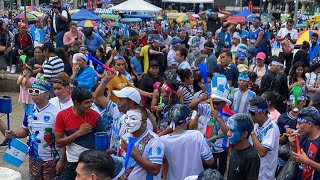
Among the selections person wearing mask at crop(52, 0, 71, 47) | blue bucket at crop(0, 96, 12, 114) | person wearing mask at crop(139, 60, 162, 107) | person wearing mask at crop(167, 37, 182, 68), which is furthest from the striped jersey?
person wearing mask at crop(52, 0, 71, 47)

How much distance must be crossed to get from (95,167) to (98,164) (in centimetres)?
3

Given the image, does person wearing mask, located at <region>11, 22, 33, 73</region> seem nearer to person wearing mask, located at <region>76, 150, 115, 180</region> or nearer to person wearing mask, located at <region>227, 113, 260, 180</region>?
person wearing mask, located at <region>227, 113, 260, 180</region>

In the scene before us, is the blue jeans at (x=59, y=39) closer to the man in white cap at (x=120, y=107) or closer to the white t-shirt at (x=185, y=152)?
the man in white cap at (x=120, y=107)

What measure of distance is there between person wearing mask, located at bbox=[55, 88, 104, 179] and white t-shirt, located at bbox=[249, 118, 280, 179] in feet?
5.57

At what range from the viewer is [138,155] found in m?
3.96

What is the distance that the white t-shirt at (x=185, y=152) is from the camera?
13.9ft

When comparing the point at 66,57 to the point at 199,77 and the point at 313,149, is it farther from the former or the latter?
the point at 313,149

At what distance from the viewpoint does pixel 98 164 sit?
3.01 metres

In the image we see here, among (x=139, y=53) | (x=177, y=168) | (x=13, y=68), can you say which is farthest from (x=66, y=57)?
(x=177, y=168)

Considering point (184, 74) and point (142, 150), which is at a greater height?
point (184, 74)

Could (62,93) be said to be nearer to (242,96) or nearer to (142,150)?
(142,150)

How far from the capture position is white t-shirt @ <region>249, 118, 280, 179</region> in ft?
15.1

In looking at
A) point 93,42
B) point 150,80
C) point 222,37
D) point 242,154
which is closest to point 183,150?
point 242,154

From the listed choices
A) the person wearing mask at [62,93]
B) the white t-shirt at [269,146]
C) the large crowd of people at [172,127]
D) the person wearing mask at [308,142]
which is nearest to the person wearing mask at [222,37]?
the large crowd of people at [172,127]
